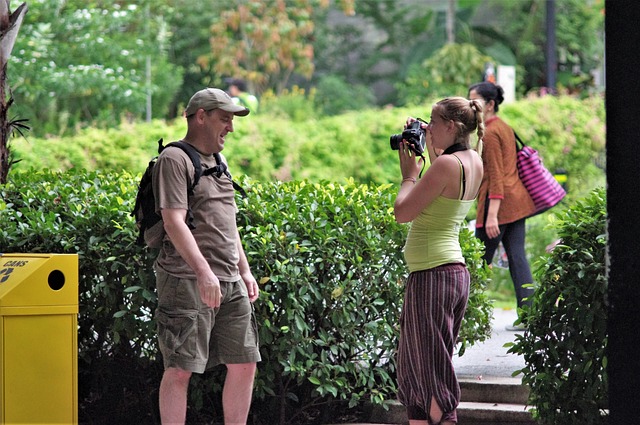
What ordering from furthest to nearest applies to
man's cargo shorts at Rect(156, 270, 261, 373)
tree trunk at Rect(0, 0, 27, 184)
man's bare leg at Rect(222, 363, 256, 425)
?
tree trunk at Rect(0, 0, 27, 184) → man's bare leg at Rect(222, 363, 256, 425) → man's cargo shorts at Rect(156, 270, 261, 373)

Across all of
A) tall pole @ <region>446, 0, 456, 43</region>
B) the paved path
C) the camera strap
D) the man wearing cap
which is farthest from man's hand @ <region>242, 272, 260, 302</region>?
tall pole @ <region>446, 0, 456, 43</region>

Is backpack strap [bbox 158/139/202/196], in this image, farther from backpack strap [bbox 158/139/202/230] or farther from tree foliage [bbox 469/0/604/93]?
tree foliage [bbox 469/0/604/93]

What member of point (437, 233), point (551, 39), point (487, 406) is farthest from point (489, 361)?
point (551, 39)

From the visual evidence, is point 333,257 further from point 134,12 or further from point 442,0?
point 442,0

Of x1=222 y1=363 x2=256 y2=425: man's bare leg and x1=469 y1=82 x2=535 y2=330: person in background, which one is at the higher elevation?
x1=469 y1=82 x2=535 y2=330: person in background

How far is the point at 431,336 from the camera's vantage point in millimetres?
5090

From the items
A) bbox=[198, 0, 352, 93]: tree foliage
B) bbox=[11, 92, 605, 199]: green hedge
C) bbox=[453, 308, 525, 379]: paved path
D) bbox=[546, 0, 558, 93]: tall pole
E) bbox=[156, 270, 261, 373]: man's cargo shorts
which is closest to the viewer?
bbox=[156, 270, 261, 373]: man's cargo shorts

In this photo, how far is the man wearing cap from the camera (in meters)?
4.94

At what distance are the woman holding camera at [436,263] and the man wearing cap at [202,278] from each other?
31.6 inches

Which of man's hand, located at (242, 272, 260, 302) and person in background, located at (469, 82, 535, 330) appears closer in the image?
man's hand, located at (242, 272, 260, 302)

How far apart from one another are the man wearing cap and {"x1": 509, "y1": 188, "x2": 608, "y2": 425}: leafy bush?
4.72 ft

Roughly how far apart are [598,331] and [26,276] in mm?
2749

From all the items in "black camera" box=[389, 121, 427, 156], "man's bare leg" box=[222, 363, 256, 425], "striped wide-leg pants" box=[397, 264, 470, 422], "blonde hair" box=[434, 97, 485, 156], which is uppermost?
"blonde hair" box=[434, 97, 485, 156]

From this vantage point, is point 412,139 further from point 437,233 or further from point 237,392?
point 237,392
